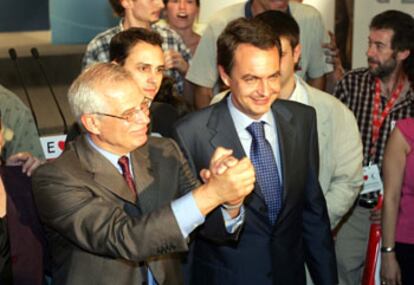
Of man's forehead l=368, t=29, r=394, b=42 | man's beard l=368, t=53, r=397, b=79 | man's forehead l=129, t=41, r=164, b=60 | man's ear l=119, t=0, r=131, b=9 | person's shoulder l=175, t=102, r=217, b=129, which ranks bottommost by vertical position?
man's beard l=368, t=53, r=397, b=79

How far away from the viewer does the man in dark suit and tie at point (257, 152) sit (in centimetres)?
301

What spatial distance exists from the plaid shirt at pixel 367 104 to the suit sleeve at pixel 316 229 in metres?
1.05

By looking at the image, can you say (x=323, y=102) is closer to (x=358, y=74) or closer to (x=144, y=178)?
(x=358, y=74)

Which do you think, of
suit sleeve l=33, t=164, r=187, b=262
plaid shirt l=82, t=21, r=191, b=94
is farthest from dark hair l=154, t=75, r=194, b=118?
suit sleeve l=33, t=164, r=187, b=262

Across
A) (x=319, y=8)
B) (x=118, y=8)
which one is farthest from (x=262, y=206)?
(x=319, y=8)

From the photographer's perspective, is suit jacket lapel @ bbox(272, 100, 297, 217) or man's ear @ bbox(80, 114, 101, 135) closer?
man's ear @ bbox(80, 114, 101, 135)

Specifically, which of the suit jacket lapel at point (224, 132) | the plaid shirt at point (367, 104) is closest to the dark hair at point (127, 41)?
the suit jacket lapel at point (224, 132)

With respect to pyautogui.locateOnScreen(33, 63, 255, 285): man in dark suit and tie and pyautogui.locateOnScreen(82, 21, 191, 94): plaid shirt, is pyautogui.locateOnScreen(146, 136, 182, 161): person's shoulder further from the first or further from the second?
pyautogui.locateOnScreen(82, 21, 191, 94): plaid shirt

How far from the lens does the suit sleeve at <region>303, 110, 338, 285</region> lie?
126 inches

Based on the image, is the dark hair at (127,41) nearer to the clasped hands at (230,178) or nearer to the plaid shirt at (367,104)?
the plaid shirt at (367,104)

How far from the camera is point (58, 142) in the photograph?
4215 millimetres

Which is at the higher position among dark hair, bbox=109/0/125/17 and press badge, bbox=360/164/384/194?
dark hair, bbox=109/0/125/17

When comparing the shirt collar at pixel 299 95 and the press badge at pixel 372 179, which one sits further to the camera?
the press badge at pixel 372 179

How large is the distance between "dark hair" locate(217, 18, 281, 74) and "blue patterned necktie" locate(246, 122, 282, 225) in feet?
1.00
